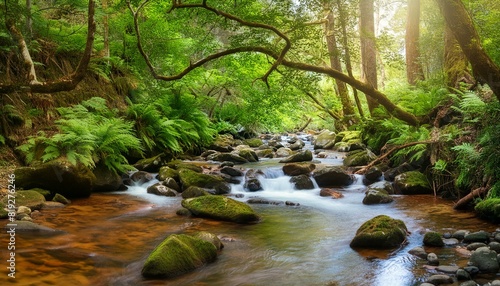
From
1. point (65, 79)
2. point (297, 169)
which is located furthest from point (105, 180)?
point (297, 169)

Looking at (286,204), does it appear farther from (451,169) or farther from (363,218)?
(451,169)

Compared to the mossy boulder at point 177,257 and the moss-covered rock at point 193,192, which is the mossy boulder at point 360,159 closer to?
the moss-covered rock at point 193,192

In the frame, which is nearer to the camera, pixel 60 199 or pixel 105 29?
pixel 60 199

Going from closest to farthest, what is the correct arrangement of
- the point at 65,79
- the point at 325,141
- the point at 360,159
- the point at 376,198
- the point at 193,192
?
the point at 65,79, the point at 376,198, the point at 193,192, the point at 360,159, the point at 325,141

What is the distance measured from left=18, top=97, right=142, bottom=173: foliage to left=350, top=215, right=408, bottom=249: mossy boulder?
5.61 m

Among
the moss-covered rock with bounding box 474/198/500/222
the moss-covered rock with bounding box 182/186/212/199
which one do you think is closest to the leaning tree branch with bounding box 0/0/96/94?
the moss-covered rock with bounding box 182/186/212/199

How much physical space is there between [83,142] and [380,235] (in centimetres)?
636

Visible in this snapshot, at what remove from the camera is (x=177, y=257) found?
182 inches

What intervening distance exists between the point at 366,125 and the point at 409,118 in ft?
11.1

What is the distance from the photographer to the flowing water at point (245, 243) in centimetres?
447

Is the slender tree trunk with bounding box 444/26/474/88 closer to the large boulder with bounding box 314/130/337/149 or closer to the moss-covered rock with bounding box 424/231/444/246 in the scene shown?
the moss-covered rock with bounding box 424/231/444/246

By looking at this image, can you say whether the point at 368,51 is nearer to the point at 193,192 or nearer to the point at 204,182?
the point at 204,182

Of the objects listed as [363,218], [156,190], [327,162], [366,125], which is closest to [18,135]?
[156,190]

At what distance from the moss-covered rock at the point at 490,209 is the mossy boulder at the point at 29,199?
750 centimetres
